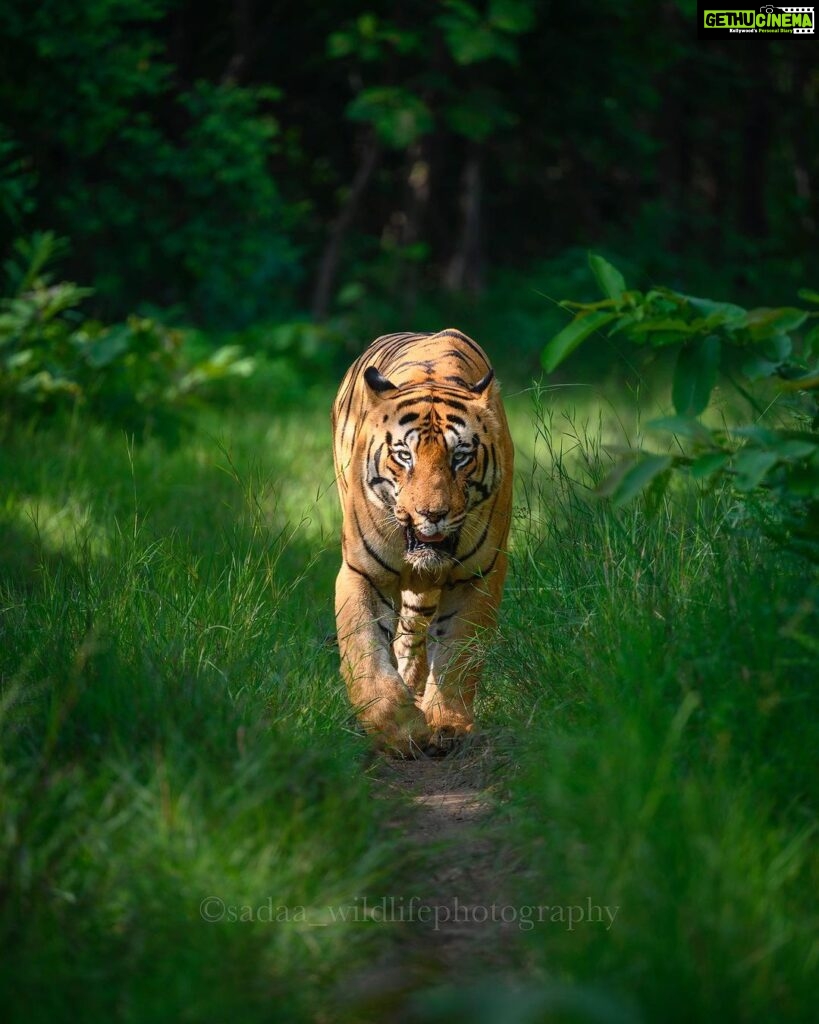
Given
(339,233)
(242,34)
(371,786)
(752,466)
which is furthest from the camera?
(242,34)

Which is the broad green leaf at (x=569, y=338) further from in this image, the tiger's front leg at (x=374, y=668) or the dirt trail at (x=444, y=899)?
the tiger's front leg at (x=374, y=668)

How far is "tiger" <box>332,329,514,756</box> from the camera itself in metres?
4.17

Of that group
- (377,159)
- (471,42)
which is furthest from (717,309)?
(377,159)

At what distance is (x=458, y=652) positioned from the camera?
432 centimetres

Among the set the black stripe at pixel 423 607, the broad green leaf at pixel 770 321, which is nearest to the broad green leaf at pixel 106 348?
the black stripe at pixel 423 607

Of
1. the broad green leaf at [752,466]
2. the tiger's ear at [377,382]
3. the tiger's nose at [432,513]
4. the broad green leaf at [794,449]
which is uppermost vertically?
the broad green leaf at [794,449]

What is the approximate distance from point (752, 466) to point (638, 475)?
24 cm

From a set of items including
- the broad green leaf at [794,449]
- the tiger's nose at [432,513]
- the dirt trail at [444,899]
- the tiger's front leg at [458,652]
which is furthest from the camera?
the tiger's front leg at [458,652]

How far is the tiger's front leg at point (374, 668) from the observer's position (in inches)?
163

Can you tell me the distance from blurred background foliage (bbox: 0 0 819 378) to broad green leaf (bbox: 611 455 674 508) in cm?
612

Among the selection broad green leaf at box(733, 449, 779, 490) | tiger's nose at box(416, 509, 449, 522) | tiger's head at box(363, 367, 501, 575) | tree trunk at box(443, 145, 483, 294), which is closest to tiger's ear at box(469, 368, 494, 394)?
tiger's head at box(363, 367, 501, 575)

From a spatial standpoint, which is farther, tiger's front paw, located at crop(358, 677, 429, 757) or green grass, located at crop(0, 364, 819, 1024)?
tiger's front paw, located at crop(358, 677, 429, 757)

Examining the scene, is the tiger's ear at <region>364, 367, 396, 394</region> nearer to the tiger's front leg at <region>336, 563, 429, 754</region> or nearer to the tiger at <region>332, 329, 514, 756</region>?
the tiger at <region>332, 329, 514, 756</region>

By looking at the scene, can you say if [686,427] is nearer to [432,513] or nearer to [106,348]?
[432,513]
